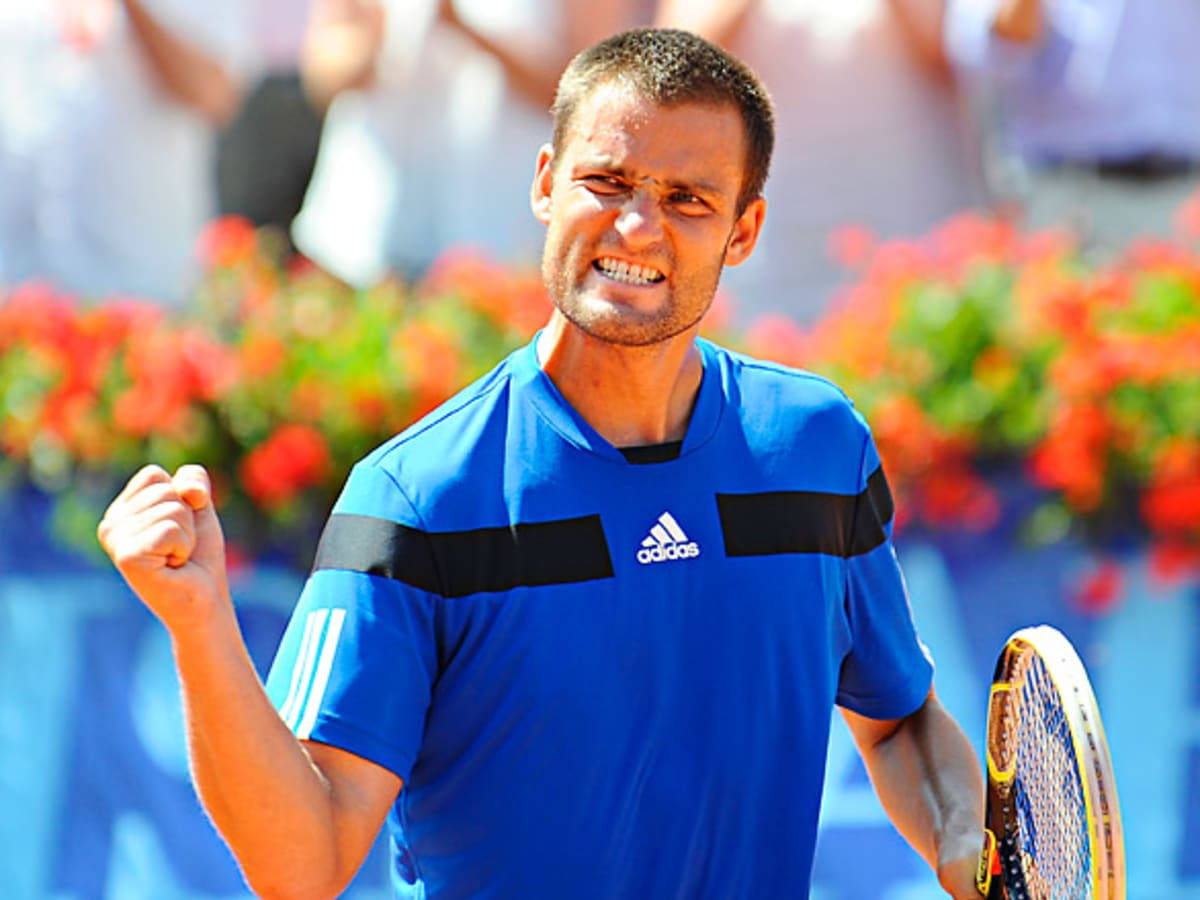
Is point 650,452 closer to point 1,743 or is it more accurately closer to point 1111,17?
point 1,743

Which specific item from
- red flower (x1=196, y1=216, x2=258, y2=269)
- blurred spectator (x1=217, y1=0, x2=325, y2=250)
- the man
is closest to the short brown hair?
the man

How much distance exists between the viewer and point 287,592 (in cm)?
491

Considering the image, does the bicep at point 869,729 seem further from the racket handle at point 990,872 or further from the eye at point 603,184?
the eye at point 603,184

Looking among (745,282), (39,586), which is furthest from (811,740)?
(745,282)

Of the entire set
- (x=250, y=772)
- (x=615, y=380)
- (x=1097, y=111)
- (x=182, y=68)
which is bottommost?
(x=250, y=772)

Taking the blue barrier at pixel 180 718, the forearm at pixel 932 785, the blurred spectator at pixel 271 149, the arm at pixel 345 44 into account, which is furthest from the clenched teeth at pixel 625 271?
the blurred spectator at pixel 271 149

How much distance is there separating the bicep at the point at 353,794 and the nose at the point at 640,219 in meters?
0.73

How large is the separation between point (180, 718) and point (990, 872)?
2.70 meters

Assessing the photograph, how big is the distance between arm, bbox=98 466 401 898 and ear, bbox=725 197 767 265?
2.74 ft

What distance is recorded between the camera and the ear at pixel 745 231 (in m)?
2.70

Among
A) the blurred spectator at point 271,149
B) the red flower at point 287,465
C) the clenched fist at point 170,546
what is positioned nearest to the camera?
the clenched fist at point 170,546

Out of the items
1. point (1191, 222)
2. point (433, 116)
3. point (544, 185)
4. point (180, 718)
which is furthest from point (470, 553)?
point (433, 116)

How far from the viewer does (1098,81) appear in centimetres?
606

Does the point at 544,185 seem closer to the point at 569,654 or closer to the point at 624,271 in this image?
the point at 624,271
